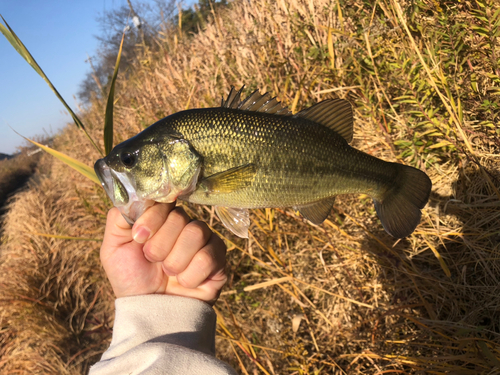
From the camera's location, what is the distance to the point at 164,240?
5.04 feet

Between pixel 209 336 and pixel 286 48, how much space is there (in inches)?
106

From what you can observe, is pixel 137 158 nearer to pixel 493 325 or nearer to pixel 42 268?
pixel 493 325

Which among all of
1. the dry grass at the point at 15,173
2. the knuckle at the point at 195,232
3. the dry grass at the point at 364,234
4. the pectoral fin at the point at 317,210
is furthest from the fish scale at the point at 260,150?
the dry grass at the point at 15,173

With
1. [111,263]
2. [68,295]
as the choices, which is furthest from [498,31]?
[68,295]

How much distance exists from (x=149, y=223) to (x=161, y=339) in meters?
0.56

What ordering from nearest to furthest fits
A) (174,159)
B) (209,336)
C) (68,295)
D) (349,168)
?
(174,159) → (349,168) → (209,336) → (68,295)

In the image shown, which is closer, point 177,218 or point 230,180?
point 230,180

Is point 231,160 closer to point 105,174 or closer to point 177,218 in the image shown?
point 177,218

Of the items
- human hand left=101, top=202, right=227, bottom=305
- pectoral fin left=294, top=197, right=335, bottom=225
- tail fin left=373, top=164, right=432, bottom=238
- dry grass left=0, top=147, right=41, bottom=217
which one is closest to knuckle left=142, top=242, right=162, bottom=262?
human hand left=101, top=202, right=227, bottom=305

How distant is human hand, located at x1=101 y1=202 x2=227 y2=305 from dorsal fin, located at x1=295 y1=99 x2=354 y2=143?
80 centimetres

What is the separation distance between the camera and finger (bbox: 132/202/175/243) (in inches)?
59.0

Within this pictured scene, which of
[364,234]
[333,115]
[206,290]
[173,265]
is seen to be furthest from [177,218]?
[364,234]

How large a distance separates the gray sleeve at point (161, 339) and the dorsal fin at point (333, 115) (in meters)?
1.15

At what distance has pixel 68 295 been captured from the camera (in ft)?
15.2
